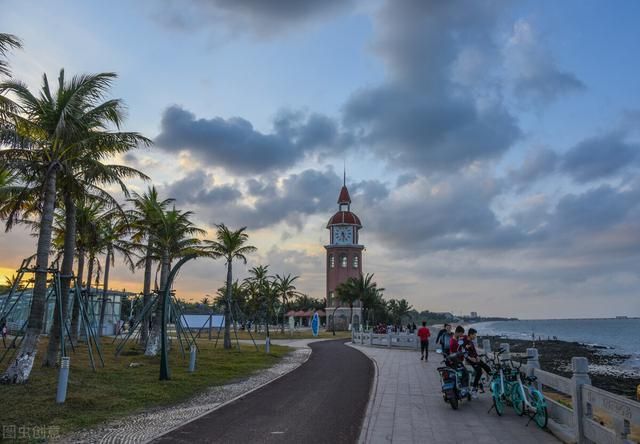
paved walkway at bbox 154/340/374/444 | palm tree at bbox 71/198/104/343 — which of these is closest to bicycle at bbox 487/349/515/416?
paved walkway at bbox 154/340/374/444

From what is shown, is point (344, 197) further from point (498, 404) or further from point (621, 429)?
point (621, 429)

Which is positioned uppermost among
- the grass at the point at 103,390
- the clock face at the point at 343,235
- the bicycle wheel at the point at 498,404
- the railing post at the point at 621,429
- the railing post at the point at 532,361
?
the clock face at the point at 343,235

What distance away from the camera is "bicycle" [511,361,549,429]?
935 cm

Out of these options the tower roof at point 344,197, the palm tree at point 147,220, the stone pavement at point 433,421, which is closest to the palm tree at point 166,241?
the palm tree at point 147,220

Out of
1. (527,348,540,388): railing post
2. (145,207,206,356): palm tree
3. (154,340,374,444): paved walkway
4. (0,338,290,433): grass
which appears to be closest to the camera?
(154,340,374,444): paved walkway

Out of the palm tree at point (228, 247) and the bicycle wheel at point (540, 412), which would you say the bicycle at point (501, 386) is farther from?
the palm tree at point (228, 247)

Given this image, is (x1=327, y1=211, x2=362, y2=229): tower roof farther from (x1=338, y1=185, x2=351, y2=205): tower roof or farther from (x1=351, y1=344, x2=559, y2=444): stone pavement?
(x1=351, y1=344, x2=559, y2=444): stone pavement

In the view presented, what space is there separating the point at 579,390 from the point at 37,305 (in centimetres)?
1527

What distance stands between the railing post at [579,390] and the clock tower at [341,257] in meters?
74.5

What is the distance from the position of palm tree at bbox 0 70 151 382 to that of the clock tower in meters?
66.6

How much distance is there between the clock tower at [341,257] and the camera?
271ft

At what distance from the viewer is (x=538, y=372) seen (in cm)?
1034

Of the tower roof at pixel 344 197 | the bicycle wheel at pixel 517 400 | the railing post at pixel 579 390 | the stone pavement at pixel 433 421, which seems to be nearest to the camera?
the railing post at pixel 579 390

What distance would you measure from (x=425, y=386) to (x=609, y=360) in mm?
42169
